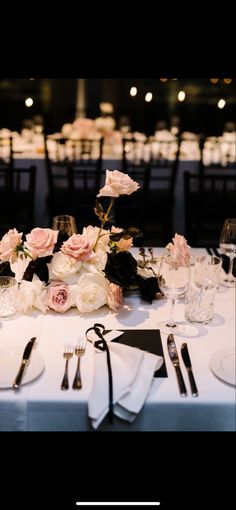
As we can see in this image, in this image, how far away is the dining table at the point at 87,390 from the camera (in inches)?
51.4

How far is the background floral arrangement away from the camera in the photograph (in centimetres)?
166

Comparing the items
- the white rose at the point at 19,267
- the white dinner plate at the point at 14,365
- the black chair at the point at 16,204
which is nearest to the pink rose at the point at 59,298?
the white rose at the point at 19,267

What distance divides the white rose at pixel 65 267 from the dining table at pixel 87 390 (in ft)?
0.52

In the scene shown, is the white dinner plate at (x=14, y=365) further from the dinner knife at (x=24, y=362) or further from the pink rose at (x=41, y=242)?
the pink rose at (x=41, y=242)

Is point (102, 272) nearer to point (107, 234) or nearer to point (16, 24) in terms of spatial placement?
point (107, 234)

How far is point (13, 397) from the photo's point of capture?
4.30 ft

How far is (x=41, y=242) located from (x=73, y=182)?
202cm

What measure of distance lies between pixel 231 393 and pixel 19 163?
293cm

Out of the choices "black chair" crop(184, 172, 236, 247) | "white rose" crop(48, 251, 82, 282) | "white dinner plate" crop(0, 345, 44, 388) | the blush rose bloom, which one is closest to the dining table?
"white dinner plate" crop(0, 345, 44, 388)

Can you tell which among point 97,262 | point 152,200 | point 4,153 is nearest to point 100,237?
point 97,262

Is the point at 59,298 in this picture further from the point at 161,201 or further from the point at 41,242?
the point at 161,201

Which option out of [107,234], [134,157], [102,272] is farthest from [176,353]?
[134,157]

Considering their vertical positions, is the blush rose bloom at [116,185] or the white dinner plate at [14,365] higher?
the blush rose bloom at [116,185]

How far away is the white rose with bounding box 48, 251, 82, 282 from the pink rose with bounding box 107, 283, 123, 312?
0.13m
